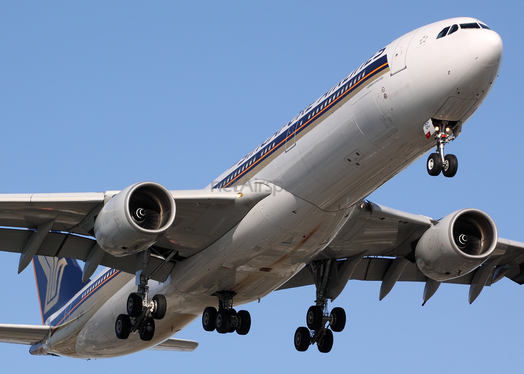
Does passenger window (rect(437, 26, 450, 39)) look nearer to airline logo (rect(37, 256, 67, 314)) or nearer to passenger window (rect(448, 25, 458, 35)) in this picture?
passenger window (rect(448, 25, 458, 35))

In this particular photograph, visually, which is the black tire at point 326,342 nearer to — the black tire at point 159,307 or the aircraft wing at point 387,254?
the aircraft wing at point 387,254

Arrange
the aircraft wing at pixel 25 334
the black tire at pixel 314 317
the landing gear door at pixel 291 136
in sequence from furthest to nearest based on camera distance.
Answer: the aircraft wing at pixel 25 334
the black tire at pixel 314 317
the landing gear door at pixel 291 136

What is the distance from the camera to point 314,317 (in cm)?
2366

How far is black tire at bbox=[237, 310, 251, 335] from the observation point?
884 inches

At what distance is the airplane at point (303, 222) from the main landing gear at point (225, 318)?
0.14 feet

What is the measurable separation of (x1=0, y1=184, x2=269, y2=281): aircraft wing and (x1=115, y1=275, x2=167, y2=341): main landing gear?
2.07 ft

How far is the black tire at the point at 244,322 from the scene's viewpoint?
73.7ft

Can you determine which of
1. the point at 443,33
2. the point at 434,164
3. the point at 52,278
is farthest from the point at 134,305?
the point at 52,278

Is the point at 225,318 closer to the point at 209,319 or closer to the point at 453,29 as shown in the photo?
the point at 209,319

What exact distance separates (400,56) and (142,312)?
9899mm

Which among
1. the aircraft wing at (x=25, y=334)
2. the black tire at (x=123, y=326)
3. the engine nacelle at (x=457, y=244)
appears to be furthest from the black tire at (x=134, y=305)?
the engine nacelle at (x=457, y=244)

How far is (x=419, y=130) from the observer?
55.8ft

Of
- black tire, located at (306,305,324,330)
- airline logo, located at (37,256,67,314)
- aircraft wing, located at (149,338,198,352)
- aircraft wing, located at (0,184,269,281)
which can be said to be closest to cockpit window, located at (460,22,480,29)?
aircraft wing, located at (0,184,269,281)

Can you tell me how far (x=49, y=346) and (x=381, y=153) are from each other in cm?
1544
